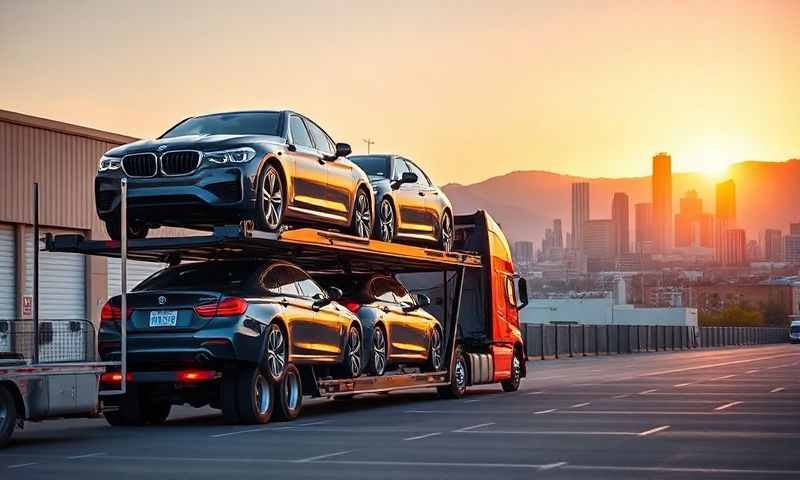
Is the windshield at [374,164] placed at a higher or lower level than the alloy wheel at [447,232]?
higher

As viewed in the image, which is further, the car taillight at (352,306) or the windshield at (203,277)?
the car taillight at (352,306)

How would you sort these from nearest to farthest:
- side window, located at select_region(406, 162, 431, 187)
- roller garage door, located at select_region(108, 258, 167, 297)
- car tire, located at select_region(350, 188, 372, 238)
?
car tire, located at select_region(350, 188, 372, 238)
side window, located at select_region(406, 162, 431, 187)
roller garage door, located at select_region(108, 258, 167, 297)

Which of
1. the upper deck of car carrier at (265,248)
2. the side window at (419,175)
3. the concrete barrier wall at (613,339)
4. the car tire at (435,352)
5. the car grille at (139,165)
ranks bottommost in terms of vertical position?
the concrete barrier wall at (613,339)

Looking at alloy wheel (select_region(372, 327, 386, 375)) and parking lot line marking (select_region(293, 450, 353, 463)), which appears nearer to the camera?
parking lot line marking (select_region(293, 450, 353, 463))

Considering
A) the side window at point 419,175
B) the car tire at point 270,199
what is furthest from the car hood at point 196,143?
the side window at point 419,175

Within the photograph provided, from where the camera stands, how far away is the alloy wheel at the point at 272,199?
17750 millimetres

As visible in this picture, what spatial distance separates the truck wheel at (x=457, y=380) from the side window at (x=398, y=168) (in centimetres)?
333

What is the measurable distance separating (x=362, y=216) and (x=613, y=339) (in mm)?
52072

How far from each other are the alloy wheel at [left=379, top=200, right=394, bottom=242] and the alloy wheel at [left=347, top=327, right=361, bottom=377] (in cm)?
194

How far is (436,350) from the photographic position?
2447cm

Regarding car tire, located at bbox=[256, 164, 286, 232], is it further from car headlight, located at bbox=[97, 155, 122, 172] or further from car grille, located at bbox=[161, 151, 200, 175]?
car headlight, located at bbox=[97, 155, 122, 172]

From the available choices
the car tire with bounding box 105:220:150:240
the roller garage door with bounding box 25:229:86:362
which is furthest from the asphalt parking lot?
the roller garage door with bounding box 25:229:86:362

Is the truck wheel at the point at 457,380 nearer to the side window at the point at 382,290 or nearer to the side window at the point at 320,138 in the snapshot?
the side window at the point at 382,290

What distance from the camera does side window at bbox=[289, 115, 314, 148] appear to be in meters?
19.4
